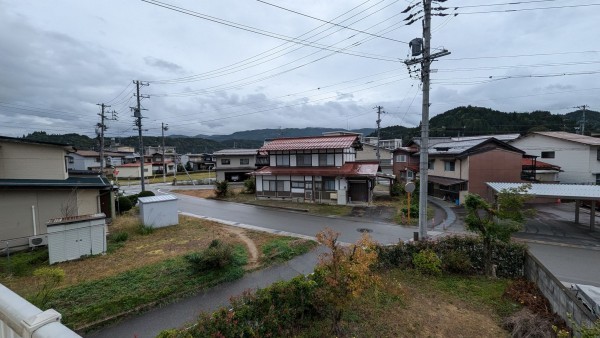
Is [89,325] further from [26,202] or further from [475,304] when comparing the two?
[475,304]

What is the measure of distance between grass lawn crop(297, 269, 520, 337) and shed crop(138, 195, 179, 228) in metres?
15.4

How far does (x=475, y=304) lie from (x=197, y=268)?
10.8m

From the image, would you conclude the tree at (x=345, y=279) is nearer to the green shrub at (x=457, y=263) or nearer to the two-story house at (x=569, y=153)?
the green shrub at (x=457, y=263)

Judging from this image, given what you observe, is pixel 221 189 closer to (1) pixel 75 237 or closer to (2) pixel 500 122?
(1) pixel 75 237

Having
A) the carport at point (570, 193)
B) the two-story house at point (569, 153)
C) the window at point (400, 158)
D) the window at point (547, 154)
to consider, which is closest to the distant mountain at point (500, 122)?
the window at point (400, 158)

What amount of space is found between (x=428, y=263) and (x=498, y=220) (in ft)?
11.6

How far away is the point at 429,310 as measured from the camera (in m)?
9.25

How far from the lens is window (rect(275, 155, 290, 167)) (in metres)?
32.0

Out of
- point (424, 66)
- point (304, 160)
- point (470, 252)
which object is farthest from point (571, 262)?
point (304, 160)

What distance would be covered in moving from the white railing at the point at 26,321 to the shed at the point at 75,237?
1451cm

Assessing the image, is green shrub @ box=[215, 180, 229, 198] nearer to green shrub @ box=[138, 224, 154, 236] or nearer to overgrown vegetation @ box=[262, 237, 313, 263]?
green shrub @ box=[138, 224, 154, 236]

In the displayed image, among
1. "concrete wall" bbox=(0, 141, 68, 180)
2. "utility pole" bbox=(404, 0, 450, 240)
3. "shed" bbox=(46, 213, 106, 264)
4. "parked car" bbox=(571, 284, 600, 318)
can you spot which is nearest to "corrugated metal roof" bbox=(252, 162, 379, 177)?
"utility pole" bbox=(404, 0, 450, 240)

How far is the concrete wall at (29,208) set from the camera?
566 inches

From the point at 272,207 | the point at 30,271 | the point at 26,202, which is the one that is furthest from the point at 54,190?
the point at 272,207
